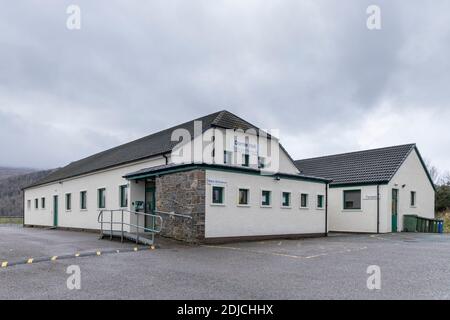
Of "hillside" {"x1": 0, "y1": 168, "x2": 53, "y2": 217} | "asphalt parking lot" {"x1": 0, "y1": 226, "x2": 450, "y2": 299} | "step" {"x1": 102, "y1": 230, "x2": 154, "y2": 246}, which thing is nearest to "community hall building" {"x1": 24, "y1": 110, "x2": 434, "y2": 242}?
"step" {"x1": 102, "y1": 230, "x2": 154, "y2": 246}

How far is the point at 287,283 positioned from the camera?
26.5ft

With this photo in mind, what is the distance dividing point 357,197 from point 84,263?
18483 mm

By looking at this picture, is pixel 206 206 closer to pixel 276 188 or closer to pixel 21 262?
pixel 276 188

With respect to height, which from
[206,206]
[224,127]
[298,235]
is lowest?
[298,235]

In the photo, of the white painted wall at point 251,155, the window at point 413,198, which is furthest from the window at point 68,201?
the window at point 413,198

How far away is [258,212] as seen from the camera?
17.7 meters

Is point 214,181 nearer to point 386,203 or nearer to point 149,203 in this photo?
point 149,203

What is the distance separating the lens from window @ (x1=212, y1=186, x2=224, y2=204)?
16156mm

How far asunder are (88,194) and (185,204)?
475 inches

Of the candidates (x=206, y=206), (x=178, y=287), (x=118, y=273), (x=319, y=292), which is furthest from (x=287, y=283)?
(x=206, y=206)

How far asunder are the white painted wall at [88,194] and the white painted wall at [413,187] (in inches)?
551

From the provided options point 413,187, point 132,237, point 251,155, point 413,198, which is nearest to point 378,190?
point 413,187

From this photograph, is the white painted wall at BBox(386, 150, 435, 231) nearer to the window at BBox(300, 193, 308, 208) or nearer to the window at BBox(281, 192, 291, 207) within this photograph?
the window at BBox(300, 193, 308, 208)

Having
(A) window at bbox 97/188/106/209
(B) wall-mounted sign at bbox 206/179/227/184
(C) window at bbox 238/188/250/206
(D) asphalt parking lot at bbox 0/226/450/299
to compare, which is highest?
(B) wall-mounted sign at bbox 206/179/227/184
